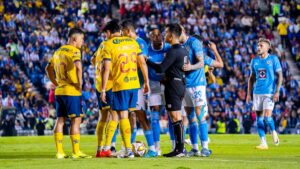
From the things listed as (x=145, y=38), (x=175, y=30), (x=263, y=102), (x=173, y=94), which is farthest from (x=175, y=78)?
(x=145, y=38)

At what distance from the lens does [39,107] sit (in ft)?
121

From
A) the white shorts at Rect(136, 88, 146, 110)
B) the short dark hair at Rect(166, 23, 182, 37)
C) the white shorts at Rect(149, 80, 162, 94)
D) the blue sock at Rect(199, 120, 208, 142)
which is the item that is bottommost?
the blue sock at Rect(199, 120, 208, 142)

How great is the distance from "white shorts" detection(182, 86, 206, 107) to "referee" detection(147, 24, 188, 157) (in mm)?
777

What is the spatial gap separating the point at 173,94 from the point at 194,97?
3.25 feet

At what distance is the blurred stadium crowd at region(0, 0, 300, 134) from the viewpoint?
3596 centimetres

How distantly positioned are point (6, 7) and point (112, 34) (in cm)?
2831

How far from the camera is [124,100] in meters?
16.2

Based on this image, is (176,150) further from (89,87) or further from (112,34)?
(89,87)

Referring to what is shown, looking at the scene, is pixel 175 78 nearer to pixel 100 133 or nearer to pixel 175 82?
pixel 175 82

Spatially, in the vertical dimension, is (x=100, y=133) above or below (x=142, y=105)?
below

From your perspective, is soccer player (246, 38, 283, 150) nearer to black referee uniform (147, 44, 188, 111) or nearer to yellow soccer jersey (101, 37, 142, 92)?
black referee uniform (147, 44, 188, 111)

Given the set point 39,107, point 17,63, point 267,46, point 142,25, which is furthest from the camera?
point 142,25

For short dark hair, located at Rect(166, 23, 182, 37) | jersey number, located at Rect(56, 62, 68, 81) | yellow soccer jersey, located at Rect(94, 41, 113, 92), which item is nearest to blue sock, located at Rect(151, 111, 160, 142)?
yellow soccer jersey, located at Rect(94, 41, 113, 92)

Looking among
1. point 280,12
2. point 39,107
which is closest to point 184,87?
point 39,107
